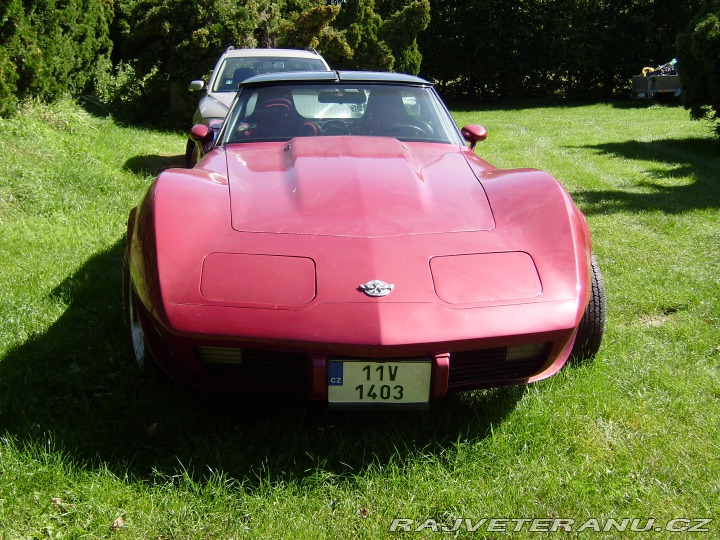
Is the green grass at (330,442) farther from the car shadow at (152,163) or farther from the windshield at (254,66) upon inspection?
the windshield at (254,66)

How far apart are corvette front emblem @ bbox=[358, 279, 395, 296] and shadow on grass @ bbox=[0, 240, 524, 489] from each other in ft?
1.58

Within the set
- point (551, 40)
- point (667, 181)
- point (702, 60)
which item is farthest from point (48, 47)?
point (551, 40)

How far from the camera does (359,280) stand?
2301 mm

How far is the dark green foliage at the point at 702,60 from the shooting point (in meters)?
9.52

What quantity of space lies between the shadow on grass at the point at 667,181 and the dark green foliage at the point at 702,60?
2.19ft

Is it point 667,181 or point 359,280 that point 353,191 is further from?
point 667,181

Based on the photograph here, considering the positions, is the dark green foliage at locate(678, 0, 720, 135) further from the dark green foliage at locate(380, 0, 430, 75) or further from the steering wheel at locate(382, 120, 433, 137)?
the dark green foliage at locate(380, 0, 430, 75)

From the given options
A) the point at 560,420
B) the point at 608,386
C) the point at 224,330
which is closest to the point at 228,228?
the point at 224,330

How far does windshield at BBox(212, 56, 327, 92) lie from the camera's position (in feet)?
25.8

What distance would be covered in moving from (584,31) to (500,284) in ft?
65.2

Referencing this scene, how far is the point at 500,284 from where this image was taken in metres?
2.35

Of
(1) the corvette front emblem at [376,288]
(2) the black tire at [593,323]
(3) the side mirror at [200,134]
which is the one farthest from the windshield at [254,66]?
(1) the corvette front emblem at [376,288]

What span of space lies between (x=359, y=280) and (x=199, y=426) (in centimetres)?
82

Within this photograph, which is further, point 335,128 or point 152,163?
point 152,163
